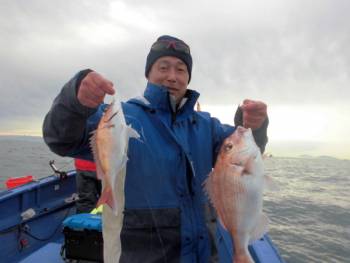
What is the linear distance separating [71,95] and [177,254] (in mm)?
1612

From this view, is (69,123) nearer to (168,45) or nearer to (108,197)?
(108,197)

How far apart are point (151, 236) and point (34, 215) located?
5244 millimetres

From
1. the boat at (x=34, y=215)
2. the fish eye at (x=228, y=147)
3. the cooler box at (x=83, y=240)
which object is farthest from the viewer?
the boat at (x=34, y=215)

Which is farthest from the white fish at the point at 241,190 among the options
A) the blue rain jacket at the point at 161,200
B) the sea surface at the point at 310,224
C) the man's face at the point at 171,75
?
the sea surface at the point at 310,224

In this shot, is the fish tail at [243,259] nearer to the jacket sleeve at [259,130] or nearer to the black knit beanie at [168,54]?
the jacket sleeve at [259,130]

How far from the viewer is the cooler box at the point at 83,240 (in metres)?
4.75

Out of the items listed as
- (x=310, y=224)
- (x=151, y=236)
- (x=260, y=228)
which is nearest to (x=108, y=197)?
(x=151, y=236)

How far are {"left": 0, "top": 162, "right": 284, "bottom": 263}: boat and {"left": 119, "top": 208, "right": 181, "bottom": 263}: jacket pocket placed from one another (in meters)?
2.60

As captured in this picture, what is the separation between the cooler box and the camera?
475cm

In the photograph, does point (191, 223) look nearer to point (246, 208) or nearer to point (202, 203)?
point (202, 203)

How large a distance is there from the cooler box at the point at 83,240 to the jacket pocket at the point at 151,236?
1973 mm

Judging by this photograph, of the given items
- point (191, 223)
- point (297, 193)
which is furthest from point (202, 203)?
point (297, 193)

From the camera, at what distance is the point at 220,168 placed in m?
2.52

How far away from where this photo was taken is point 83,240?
4.80 metres
